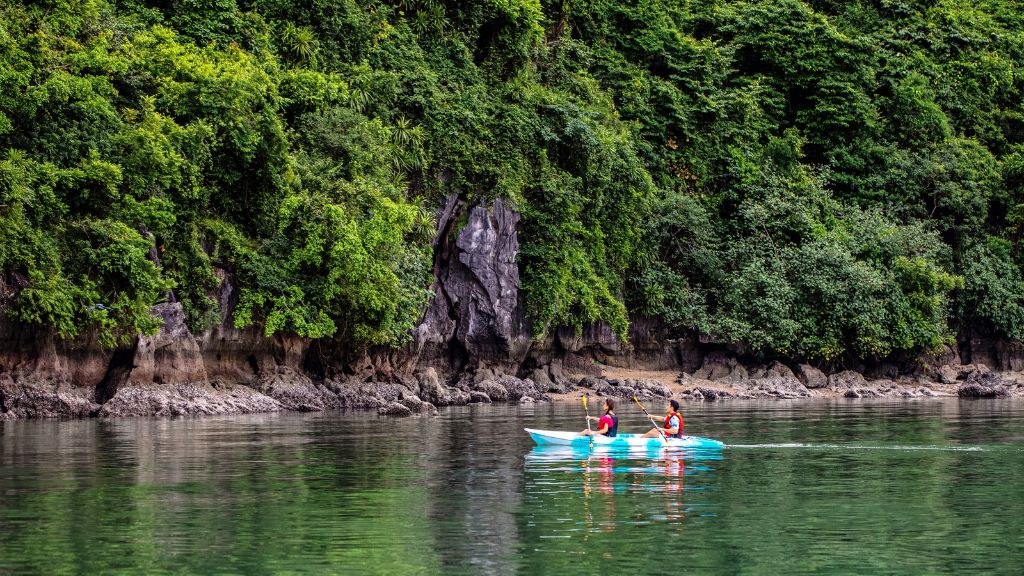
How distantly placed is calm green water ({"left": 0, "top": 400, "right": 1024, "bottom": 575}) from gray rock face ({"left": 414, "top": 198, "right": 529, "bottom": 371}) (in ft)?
54.3

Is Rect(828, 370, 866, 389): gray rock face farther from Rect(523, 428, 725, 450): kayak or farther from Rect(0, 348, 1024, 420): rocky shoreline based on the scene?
Rect(523, 428, 725, 450): kayak

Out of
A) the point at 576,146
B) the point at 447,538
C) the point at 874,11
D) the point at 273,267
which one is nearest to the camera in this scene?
the point at 447,538

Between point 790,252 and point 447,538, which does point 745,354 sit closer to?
point 790,252

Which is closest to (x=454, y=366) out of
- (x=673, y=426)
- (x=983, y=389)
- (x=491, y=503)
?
(x=983, y=389)

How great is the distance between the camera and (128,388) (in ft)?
111

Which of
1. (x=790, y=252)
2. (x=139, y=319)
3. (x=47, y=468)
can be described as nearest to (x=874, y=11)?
(x=790, y=252)

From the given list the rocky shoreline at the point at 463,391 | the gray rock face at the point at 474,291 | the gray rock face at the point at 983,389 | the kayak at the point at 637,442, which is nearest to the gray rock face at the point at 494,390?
the rocky shoreline at the point at 463,391

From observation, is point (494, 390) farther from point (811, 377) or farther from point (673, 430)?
point (673, 430)

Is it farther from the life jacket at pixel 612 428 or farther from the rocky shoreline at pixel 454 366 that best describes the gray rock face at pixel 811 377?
the life jacket at pixel 612 428

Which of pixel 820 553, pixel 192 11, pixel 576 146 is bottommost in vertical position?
pixel 820 553

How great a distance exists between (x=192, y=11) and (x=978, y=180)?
39142 millimetres

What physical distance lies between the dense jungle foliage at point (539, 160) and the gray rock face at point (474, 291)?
1.16 meters

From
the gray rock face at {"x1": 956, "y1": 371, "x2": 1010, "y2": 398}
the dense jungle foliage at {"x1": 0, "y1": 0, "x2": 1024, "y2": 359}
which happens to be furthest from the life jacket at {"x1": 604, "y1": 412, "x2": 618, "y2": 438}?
the gray rock face at {"x1": 956, "y1": 371, "x2": 1010, "y2": 398}

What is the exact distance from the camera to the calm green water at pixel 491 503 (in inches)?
507
